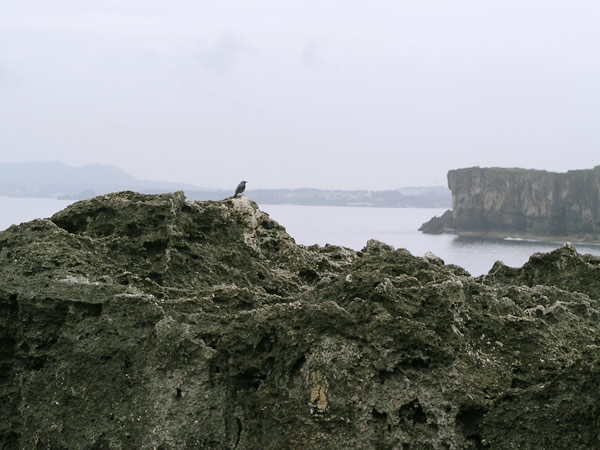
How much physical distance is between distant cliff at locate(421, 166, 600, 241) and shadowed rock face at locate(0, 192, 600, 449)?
81709 mm

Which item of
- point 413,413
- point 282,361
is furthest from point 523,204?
point 282,361

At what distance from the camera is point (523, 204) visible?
9212cm

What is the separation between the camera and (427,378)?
16.1 ft

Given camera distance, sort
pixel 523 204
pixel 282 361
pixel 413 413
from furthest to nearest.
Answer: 1. pixel 523 204
2. pixel 282 361
3. pixel 413 413

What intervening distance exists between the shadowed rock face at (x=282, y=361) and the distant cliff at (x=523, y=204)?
81.7 meters

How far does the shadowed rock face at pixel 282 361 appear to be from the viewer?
4.75m

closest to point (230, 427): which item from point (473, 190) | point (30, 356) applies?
point (30, 356)

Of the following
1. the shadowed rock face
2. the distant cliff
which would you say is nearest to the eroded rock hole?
the shadowed rock face

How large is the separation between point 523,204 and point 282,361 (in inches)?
3674

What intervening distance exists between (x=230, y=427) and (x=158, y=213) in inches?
116

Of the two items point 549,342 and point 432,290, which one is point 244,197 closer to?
point 432,290

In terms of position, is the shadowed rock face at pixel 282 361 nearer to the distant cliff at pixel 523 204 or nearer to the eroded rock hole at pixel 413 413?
the eroded rock hole at pixel 413 413

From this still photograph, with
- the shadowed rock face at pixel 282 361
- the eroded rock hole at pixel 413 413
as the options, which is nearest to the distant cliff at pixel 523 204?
the shadowed rock face at pixel 282 361

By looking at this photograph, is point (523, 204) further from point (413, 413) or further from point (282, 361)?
point (282, 361)
